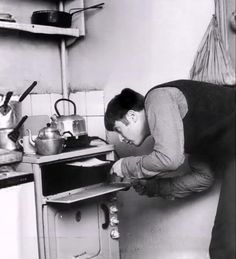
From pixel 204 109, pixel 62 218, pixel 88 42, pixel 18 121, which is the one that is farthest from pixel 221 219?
pixel 88 42

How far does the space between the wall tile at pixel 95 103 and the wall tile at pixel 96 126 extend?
0.03 metres

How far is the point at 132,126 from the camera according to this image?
6.63ft

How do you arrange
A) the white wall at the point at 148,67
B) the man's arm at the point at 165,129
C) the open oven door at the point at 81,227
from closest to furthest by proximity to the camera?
the man's arm at the point at 165,129 < the open oven door at the point at 81,227 < the white wall at the point at 148,67

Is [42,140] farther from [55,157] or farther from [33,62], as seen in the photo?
[33,62]

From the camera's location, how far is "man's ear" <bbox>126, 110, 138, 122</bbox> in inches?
79.0

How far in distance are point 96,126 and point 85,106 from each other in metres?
0.14

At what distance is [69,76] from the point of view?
2938 millimetres

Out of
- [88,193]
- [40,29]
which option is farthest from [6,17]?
[88,193]

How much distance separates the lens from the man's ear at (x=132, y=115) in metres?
2.01

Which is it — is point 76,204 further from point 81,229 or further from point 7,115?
point 7,115

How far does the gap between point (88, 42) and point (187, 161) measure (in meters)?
0.97

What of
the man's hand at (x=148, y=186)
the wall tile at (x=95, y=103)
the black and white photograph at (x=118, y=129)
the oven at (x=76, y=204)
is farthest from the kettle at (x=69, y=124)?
the wall tile at (x=95, y=103)

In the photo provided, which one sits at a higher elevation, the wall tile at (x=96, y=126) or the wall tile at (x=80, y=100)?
the wall tile at (x=80, y=100)

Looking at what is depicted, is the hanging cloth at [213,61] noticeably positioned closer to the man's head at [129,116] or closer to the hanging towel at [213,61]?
the hanging towel at [213,61]
